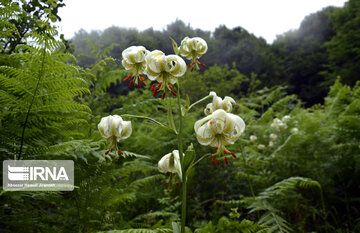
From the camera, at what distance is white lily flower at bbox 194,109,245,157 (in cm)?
79

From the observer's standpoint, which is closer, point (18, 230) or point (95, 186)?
point (18, 230)

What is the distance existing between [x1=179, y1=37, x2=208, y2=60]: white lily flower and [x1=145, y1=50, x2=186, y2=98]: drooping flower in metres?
0.21

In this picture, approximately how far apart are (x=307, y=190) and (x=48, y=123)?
2.23 metres

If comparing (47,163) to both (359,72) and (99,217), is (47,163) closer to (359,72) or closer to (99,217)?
(99,217)

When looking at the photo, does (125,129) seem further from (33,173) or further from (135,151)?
(135,151)

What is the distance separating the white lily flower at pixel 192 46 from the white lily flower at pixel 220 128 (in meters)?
0.42

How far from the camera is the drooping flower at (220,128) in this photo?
791 millimetres

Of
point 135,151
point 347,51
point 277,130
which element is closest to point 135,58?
point 135,151

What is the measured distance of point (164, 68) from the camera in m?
0.92

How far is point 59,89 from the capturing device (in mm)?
1152

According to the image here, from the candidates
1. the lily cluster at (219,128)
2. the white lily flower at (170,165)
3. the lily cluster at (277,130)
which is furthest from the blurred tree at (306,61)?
the lily cluster at (219,128)

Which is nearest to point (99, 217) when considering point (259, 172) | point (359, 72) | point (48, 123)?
point (48, 123)

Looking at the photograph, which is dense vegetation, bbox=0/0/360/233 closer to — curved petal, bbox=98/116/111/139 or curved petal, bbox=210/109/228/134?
curved petal, bbox=98/116/111/139

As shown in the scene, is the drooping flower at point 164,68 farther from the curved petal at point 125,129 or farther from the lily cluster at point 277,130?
the lily cluster at point 277,130
